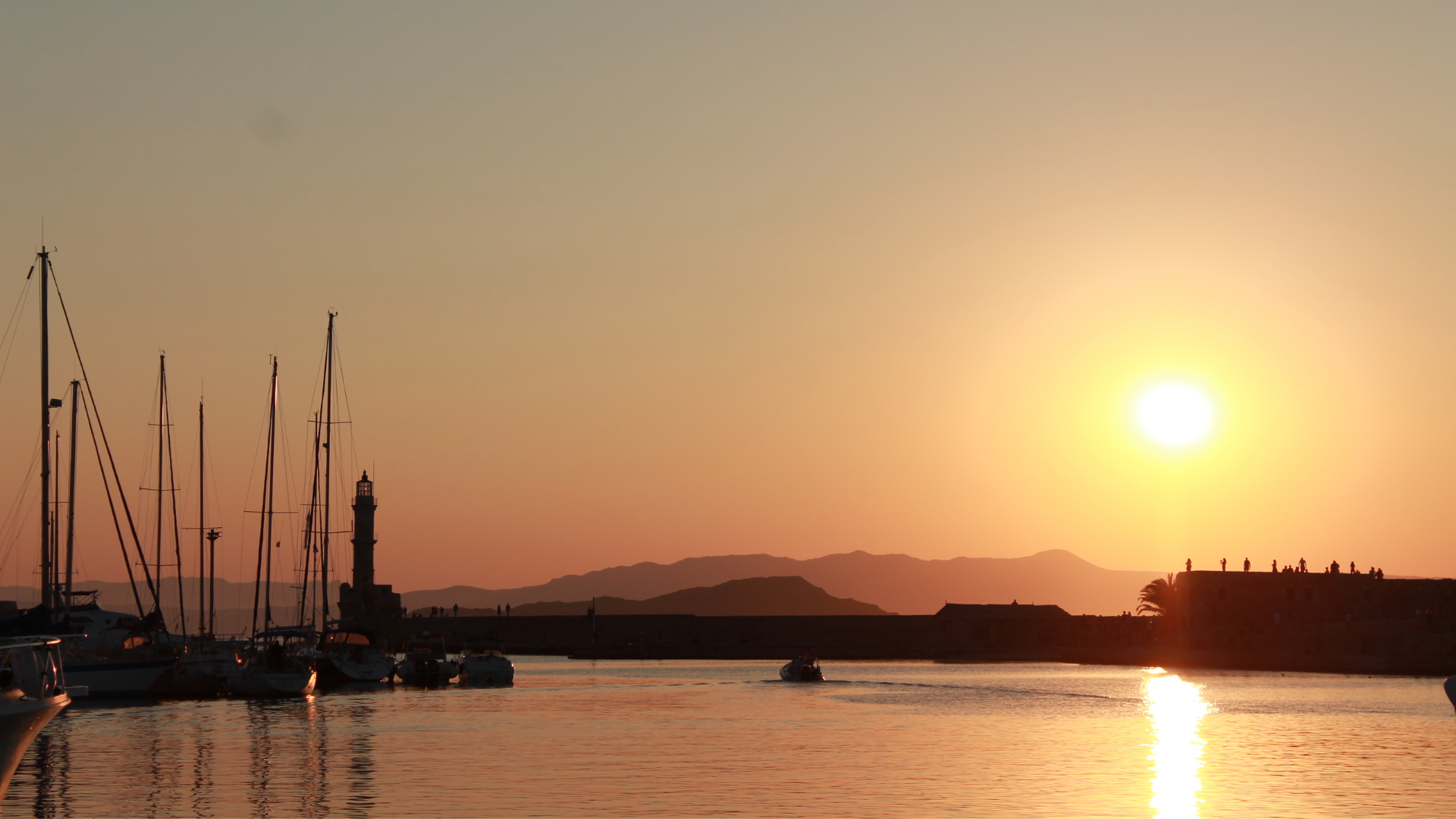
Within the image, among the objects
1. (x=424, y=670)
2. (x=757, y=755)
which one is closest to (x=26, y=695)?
(x=757, y=755)

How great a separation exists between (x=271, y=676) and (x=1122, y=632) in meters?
60.3

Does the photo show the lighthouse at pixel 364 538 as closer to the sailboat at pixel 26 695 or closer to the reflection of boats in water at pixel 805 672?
the reflection of boats in water at pixel 805 672

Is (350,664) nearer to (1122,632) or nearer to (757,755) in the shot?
(757,755)

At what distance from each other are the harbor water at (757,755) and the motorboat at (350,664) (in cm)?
269

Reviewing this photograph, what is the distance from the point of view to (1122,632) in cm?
10044

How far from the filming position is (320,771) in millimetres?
32219

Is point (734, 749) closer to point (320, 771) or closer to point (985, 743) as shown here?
point (985, 743)

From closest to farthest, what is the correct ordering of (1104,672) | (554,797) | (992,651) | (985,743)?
(554,797)
(985,743)
(1104,672)
(992,651)

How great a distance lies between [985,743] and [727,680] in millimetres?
36121

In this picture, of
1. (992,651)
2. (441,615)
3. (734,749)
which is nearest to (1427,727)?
(734,749)

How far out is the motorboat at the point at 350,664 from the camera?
64.8 meters

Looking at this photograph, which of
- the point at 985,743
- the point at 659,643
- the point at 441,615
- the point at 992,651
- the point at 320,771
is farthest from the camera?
the point at 441,615

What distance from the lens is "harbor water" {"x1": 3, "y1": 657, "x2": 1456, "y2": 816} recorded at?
2731cm

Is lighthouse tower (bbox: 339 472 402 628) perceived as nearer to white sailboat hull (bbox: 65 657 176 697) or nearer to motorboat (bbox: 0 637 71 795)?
white sailboat hull (bbox: 65 657 176 697)
